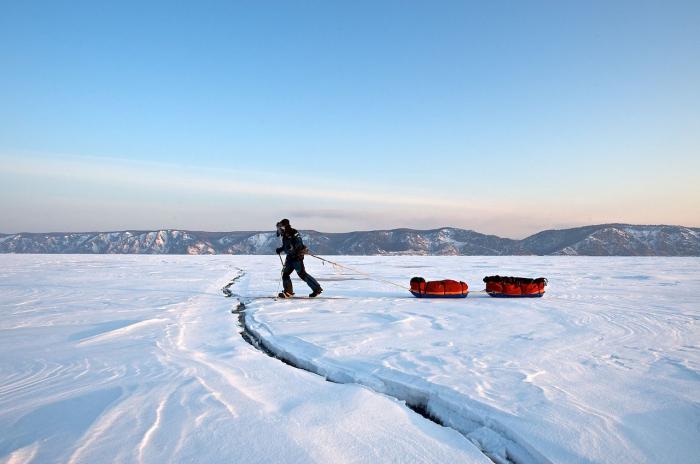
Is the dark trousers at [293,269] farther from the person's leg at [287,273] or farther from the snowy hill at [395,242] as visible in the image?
the snowy hill at [395,242]

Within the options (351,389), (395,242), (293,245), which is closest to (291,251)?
(293,245)

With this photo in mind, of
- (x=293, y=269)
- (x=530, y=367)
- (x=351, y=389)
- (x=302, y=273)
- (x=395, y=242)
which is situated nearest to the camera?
(x=351, y=389)

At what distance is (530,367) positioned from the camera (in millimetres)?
3580

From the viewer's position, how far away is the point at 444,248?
6688 inches

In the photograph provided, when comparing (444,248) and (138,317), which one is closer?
(138,317)

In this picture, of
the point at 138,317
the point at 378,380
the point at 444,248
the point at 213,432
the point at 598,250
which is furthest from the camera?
the point at 444,248

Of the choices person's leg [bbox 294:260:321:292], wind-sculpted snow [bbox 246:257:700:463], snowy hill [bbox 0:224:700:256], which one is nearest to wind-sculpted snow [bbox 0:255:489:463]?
wind-sculpted snow [bbox 246:257:700:463]

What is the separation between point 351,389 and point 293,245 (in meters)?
5.93

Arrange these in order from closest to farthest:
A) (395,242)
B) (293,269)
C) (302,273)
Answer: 1. (293,269)
2. (302,273)
3. (395,242)

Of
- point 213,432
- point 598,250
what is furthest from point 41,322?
point 598,250

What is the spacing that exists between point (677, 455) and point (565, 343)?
2.57 meters

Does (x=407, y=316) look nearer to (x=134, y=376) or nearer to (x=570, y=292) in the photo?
(x=134, y=376)

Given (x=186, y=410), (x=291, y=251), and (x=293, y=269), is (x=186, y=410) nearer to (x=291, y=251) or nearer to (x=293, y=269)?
(x=293, y=269)

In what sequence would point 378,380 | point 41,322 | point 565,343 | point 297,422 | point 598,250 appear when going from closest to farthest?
point 297,422 → point 378,380 → point 565,343 → point 41,322 → point 598,250
